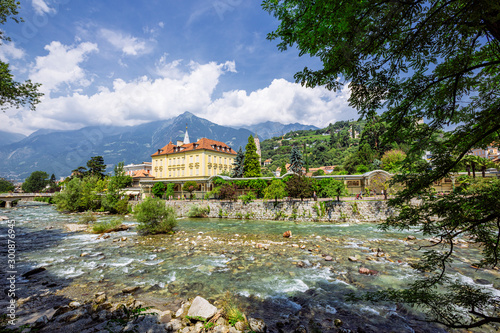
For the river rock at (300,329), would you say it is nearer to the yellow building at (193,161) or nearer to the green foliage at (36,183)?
the yellow building at (193,161)

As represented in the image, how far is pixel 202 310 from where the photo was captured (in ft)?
16.5

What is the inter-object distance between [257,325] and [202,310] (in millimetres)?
1398

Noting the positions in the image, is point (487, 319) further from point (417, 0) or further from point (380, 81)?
point (417, 0)

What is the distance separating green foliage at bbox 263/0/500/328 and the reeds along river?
2.49 meters

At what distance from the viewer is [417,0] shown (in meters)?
2.32

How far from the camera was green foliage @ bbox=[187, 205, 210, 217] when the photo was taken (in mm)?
24734

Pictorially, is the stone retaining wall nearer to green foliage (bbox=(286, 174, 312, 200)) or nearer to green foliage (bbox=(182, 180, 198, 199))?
green foliage (bbox=(286, 174, 312, 200))

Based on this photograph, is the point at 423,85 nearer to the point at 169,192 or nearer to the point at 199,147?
the point at 169,192

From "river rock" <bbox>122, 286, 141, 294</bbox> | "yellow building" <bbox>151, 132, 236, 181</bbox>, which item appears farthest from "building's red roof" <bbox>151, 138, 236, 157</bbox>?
"river rock" <bbox>122, 286, 141, 294</bbox>

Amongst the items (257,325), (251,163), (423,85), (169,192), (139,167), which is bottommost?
(257,325)

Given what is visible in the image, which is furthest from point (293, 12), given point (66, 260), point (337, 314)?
point (66, 260)

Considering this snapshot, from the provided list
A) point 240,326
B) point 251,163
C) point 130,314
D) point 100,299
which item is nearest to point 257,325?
point 240,326

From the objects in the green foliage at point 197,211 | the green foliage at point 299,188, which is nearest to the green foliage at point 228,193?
the green foliage at point 197,211

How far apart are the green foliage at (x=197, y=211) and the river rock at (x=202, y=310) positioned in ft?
66.0
